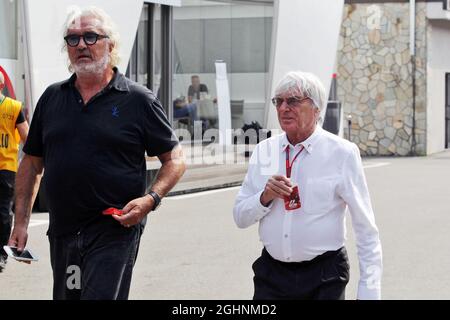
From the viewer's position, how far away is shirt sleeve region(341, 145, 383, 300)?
4.38 meters

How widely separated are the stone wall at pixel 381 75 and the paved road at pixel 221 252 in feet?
36.9

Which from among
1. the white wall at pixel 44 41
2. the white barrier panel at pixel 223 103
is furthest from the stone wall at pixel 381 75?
the white wall at pixel 44 41

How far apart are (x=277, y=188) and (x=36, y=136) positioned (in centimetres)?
126

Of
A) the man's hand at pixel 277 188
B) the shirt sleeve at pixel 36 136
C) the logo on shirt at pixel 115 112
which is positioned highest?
the logo on shirt at pixel 115 112

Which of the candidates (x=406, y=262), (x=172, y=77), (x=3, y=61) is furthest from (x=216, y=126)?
(x=406, y=262)

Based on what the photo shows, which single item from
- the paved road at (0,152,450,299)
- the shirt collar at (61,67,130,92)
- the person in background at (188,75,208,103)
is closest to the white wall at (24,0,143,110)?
the paved road at (0,152,450,299)

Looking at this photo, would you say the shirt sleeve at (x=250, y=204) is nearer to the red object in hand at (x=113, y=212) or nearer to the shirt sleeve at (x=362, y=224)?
the shirt sleeve at (x=362, y=224)

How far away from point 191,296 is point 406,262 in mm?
2568

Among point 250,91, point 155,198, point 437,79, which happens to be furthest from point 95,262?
point 437,79

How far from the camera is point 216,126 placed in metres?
18.2

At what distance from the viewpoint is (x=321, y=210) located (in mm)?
4465

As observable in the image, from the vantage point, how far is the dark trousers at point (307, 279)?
4422 mm

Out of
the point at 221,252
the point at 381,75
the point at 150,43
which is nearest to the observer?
the point at 221,252

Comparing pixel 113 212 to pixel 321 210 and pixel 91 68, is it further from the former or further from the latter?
pixel 321 210
